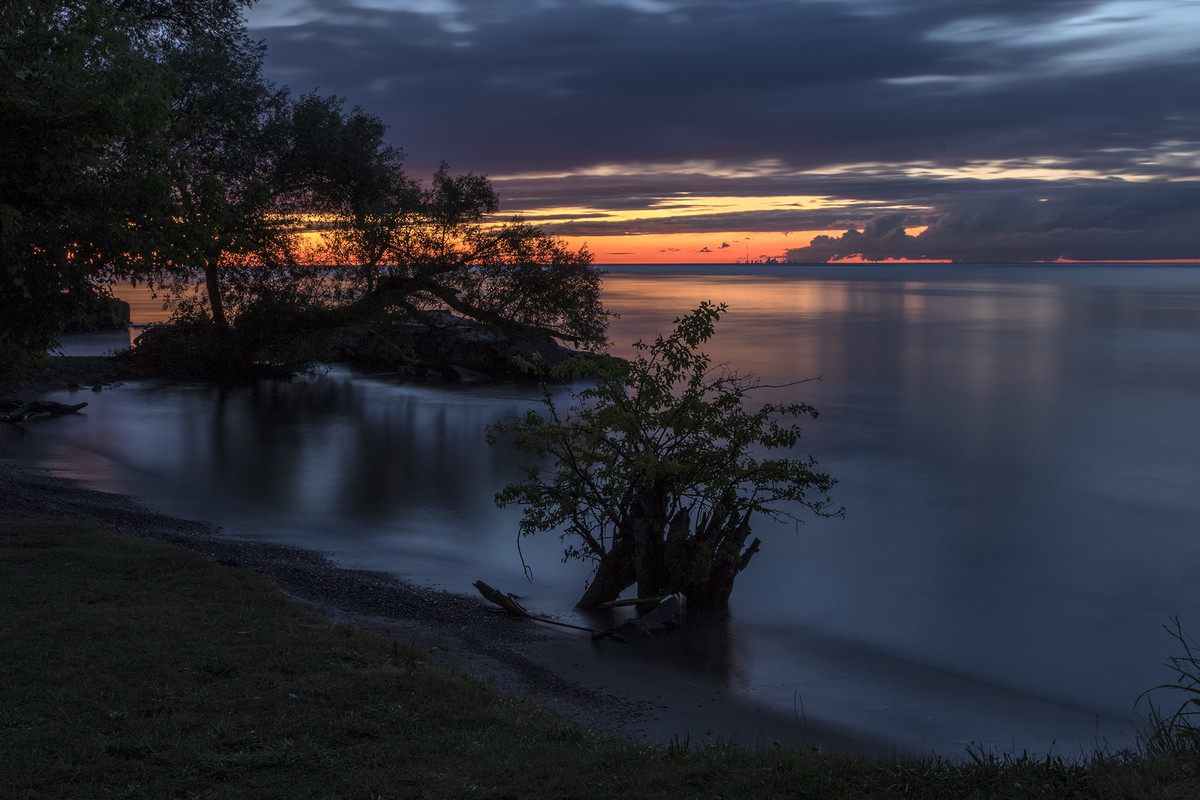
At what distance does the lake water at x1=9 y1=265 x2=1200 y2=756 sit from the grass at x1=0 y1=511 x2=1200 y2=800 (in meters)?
4.18

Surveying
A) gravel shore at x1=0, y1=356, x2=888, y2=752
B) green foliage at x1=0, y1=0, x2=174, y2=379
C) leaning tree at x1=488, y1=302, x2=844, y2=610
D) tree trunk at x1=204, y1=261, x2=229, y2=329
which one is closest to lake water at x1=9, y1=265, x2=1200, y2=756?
gravel shore at x1=0, y1=356, x2=888, y2=752

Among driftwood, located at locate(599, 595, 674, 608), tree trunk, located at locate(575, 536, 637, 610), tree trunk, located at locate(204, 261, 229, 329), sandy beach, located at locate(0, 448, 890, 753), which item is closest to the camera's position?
sandy beach, located at locate(0, 448, 890, 753)

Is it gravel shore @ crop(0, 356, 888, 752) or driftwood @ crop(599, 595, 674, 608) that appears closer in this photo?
gravel shore @ crop(0, 356, 888, 752)

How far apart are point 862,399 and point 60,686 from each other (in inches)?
1427

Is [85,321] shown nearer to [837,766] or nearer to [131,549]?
[131,549]

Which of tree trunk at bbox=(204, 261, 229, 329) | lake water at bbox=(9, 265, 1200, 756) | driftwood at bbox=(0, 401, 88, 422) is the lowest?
lake water at bbox=(9, 265, 1200, 756)

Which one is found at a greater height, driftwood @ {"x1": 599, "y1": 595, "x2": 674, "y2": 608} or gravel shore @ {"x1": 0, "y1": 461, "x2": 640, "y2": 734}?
gravel shore @ {"x1": 0, "y1": 461, "x2": 640, "y2": 734}

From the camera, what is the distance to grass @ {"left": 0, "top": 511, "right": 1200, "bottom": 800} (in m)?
6.52

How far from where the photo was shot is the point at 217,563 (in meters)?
13.0

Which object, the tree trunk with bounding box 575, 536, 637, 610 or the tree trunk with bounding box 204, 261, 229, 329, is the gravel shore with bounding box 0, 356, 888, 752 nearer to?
the tree trunk with bounding box 575, 536, 637, 610

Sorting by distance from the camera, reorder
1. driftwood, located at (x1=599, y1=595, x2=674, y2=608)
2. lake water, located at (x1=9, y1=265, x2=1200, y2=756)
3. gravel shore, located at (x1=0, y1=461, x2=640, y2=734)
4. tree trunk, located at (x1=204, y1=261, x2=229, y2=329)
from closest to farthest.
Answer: gravel shore, located at (x1=0, y1=461, x2=640, y2=734)
lake water, located at (x1=9, y1=265, x2=1200, y2=756)
driftwood, located at (x1=599, y1=595, x2=674, y2=608)
tree trunk, located at (x1=204, y1=261, x2=229, y2=329)

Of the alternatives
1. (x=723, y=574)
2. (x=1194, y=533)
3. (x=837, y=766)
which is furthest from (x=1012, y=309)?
(x=837, y=766)

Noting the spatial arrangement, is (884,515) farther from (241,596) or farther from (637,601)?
(241,596)

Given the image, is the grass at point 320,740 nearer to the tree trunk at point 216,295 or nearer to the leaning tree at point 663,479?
the leaning tree at point 663,479
